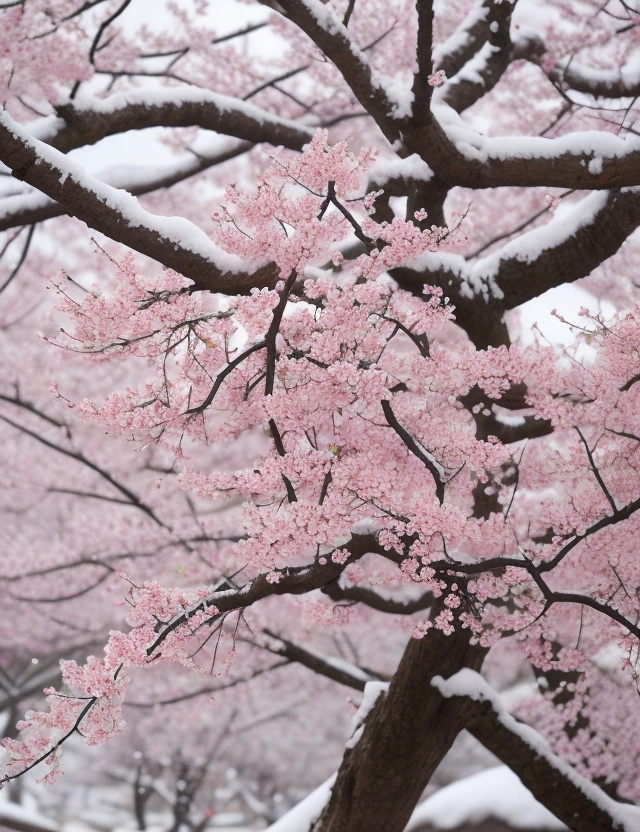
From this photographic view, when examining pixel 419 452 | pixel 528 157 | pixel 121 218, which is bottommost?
pixel 419 452

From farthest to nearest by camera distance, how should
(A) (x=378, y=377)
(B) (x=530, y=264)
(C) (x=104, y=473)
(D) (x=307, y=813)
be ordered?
(C) (x=104, y=473)
(D) (x=307, y=813)
(B) (x=530, y=264)
(A) (x=378, y=377)

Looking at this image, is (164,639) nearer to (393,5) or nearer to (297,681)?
(393,5)

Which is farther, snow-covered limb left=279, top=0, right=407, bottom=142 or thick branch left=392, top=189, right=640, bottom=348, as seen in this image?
thick branch left=392, top=189, right=640, bottom=348

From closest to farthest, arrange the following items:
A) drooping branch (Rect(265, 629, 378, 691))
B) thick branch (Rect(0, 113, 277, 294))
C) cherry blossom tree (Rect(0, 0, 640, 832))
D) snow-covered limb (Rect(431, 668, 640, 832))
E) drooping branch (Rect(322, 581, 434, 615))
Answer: thick branch (Rect(0, 113, 277, 294)), cherry blossom tree (Rect(0, 0, 640, 832)), snow-covered limb (Rect(431, 668, 640, 832)), drooping branch (Rect(322, 581, 434, 615)), drooping branch (Rect(265, 629, 378, 691))

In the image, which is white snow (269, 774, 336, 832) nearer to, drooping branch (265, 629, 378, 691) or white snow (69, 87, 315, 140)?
drooping branch (265, 629, 378, 691)

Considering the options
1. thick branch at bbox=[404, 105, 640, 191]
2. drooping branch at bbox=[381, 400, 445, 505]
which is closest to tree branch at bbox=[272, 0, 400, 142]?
thick branch at bbox=[404, 105, 640, 191]

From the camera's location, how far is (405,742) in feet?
14.6

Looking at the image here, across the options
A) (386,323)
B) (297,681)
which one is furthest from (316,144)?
(297,681)

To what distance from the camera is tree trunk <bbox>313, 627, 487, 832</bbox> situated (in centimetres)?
446

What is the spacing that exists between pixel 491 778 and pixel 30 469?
24.4ft

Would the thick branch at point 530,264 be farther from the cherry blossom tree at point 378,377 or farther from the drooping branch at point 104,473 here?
the drooping branch at point 104,473

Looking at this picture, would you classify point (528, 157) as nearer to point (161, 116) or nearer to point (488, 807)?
point (161, 116)

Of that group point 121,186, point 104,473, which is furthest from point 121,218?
point 104,473

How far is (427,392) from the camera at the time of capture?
366cm
